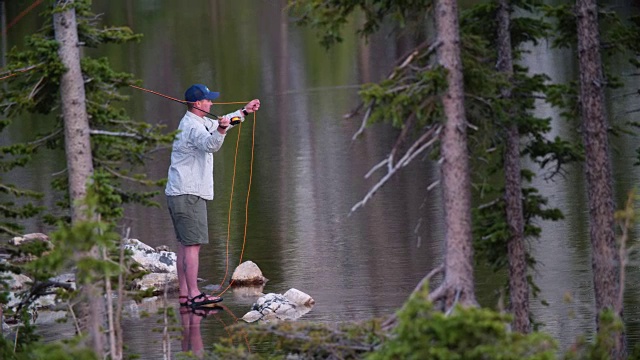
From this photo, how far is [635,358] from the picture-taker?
32.0 feet

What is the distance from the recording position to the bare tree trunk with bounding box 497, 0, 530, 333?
10.6m

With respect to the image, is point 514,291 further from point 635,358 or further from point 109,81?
point 109,81

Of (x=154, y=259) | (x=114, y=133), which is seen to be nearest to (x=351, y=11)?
(x=114, y=133)

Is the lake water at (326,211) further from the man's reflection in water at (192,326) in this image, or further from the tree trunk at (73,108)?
the tree trunk at (73,108)

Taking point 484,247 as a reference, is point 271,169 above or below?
above

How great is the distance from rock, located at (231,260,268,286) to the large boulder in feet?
3.97

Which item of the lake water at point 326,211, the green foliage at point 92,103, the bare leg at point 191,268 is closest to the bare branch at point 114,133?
the green foliage at point 92,103

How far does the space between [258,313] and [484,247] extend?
8.42ft

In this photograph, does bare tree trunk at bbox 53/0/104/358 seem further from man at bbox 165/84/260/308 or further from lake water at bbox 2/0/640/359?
man at bbox 165/84/260/308

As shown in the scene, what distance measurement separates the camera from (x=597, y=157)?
10.6 m

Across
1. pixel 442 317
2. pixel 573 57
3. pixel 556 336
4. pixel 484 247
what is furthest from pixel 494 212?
pixel 573 57

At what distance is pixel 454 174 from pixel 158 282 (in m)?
5.71

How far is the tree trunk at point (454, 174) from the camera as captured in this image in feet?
29.6

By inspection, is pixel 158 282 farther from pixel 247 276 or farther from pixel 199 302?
pixel 199 302
